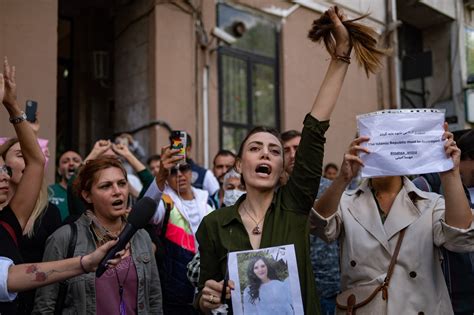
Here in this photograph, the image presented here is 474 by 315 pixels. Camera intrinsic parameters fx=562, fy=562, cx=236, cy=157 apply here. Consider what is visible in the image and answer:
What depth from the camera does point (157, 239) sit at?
Result: 4.14 meters

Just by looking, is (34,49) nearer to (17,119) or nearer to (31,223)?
(31,223)

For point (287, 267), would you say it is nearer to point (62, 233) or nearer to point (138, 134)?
point (62, 233)

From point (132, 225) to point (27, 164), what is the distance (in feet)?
4.32

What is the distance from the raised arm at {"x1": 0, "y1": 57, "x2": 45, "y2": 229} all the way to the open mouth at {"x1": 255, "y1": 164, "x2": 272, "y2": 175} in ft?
4.57

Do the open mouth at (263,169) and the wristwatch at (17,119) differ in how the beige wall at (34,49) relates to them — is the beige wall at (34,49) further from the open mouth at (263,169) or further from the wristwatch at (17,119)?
the open mouth at (263,169)

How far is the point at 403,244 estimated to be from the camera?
2.89 metres

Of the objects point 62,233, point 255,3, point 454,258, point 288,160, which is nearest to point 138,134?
point 255,3

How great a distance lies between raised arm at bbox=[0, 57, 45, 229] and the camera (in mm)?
3225

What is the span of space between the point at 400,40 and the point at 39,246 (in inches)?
458

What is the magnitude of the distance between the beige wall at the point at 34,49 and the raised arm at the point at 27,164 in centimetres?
367

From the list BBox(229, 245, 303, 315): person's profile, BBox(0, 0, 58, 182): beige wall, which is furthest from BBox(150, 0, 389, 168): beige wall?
BBox(229, 245, 303, 315): person's profile

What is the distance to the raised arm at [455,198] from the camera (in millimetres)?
2682

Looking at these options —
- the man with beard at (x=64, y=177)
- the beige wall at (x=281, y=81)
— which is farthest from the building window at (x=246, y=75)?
the man with beard at (x=64, y=177)

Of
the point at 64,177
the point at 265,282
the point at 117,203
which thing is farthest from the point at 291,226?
the point at 64,177
